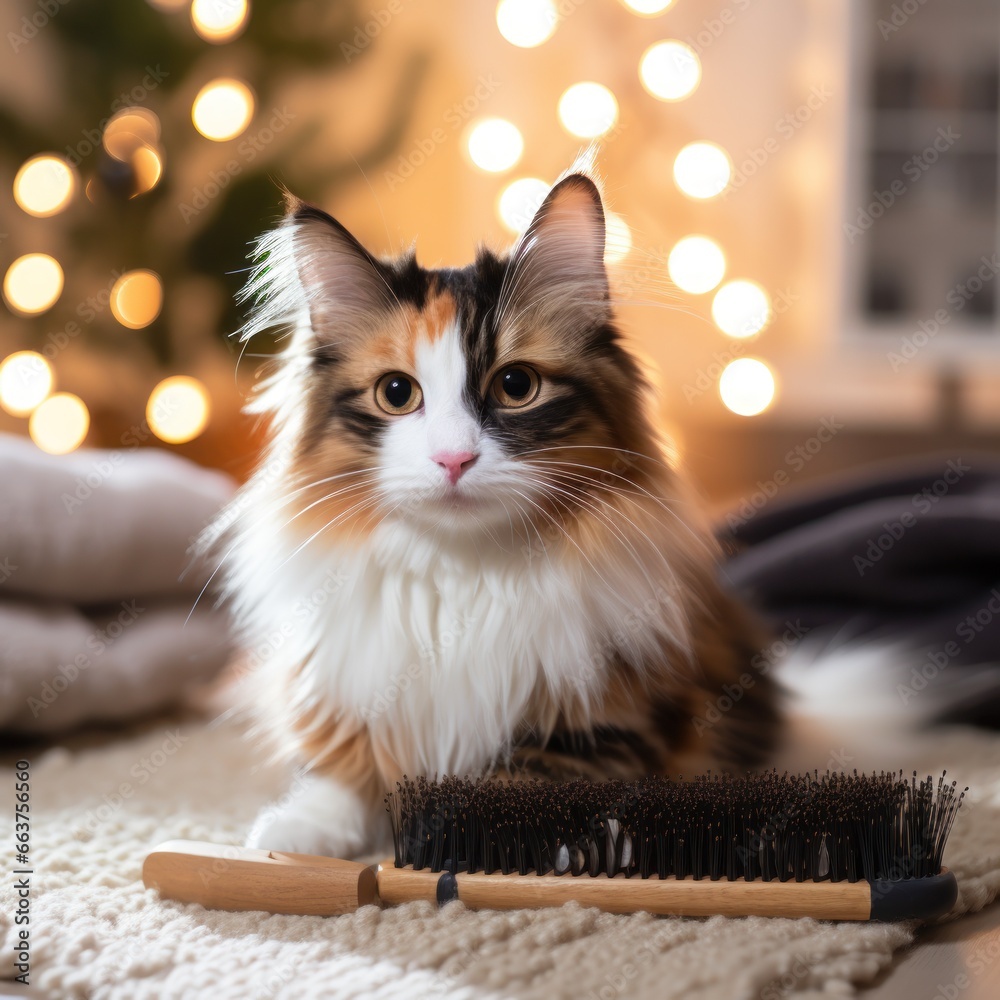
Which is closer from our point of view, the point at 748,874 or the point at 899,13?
the point at 748,874

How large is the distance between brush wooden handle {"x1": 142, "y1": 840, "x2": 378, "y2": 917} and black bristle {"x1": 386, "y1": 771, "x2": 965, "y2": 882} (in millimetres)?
59

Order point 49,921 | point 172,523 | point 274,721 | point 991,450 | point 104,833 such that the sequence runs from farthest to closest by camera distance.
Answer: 1. point 991,450
2. point 172,523
3. point 274,721
4. point 104,833
5. point 49,921

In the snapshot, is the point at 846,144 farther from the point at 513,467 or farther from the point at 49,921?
the point at 49,921

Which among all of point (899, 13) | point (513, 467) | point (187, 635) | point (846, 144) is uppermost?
point (899, 13)

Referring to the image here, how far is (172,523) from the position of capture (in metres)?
1.68

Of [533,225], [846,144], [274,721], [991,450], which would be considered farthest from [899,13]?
[274,721]

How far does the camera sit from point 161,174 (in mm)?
2594

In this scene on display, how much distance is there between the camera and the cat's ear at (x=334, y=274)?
1132mm

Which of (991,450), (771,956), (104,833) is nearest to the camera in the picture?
(771,956)

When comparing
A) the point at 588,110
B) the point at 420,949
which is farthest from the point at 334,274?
the point at 588,110

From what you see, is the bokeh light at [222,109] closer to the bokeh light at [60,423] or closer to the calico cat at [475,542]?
the bokeh light at [60,423]

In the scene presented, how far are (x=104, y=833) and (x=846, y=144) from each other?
3.64m

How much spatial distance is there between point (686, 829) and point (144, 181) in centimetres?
228

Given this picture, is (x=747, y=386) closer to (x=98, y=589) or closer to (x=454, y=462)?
(x=98, y=589)
